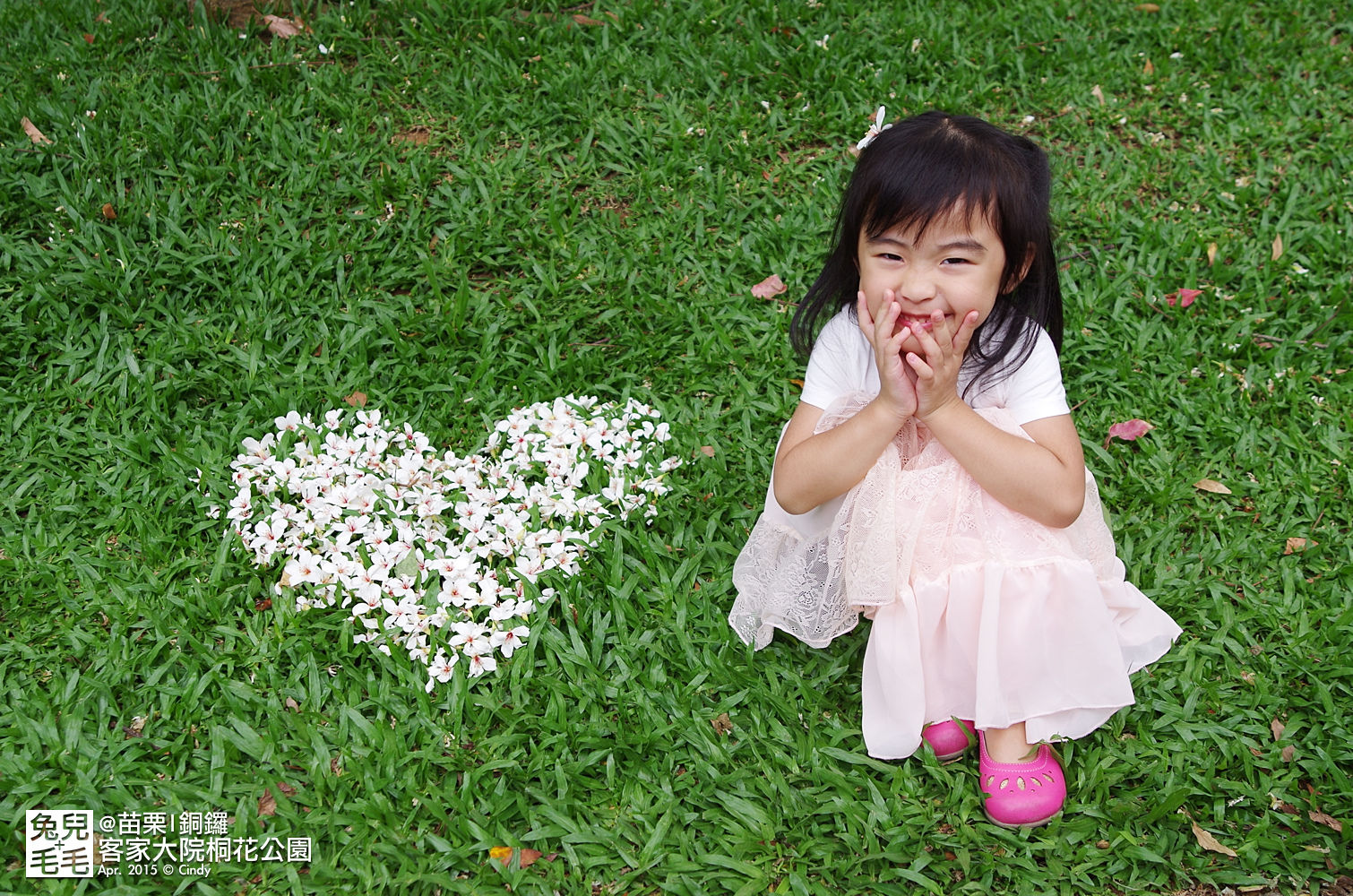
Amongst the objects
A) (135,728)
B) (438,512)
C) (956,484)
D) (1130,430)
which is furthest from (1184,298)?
(135,728)

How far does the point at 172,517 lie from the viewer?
304 centimetres

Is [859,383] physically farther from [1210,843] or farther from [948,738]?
[1210,843]

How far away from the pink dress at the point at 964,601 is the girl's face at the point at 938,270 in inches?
11.7

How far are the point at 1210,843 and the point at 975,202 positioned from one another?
4.99 ft

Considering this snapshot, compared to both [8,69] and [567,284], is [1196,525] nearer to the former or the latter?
[567,284]

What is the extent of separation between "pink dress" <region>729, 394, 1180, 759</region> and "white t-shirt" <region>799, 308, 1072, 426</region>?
2.6 inches

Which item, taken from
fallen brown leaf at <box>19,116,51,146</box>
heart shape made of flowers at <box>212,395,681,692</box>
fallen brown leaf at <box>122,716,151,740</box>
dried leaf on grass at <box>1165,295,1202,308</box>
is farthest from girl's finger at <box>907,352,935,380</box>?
fallen brown leaf at <box>19,116,51,146</box>

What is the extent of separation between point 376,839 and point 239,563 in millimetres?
949

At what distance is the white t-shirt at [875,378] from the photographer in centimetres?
243

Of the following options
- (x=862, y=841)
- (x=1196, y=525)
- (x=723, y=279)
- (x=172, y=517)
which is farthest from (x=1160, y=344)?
(x=172, y=517)

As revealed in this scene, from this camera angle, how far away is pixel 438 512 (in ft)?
10.0

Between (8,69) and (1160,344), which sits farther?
(8,69)

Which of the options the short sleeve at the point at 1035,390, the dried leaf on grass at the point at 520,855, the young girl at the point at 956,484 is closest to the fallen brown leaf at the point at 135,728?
the dried leaf on grass at the point at 520,855

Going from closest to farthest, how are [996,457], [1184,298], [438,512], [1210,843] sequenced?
[996,457] → [1210,843] → [438,512] → [1184,298]
